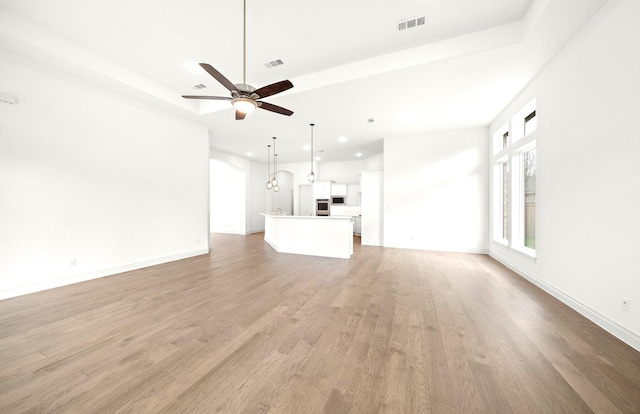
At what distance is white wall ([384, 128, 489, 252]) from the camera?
597 centimetres

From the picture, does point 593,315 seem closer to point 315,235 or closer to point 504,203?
point 504,203

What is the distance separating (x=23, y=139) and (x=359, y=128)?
6.08 metres

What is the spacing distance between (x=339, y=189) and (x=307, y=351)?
8464 mm

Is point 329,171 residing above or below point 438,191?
above

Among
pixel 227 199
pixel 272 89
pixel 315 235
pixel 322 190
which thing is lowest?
pixel 315 235

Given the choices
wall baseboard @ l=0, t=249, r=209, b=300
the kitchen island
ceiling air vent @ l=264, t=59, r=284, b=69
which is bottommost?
wall baseboard @ l=0, t=249, r=209, b=300

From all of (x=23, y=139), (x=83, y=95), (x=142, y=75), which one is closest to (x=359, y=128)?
(x=142, y=75)

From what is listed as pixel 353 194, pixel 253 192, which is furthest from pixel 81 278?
pixel 353 194

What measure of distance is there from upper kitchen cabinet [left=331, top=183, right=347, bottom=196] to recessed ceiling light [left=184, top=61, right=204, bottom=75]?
6.98 metres

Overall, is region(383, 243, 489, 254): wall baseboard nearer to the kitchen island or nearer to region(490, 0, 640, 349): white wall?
the kitchen island

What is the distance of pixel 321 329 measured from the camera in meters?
2.29

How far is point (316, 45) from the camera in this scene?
10.5 feet

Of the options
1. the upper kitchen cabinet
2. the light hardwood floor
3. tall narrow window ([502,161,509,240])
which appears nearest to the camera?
the light hardwood floor

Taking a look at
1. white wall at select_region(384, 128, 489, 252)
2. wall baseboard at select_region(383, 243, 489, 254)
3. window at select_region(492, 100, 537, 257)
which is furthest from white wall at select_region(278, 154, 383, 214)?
window at select_region(492, 100, 537, 257)
